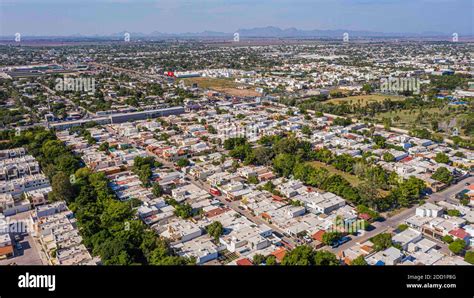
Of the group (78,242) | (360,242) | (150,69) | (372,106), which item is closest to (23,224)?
(78,242)

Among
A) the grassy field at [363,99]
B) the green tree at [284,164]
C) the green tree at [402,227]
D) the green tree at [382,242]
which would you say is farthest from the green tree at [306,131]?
the green tree at [382,242]

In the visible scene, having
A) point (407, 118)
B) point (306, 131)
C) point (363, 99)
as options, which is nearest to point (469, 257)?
point (306, 131)

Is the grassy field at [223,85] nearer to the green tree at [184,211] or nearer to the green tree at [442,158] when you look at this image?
the green tree at [442,158]

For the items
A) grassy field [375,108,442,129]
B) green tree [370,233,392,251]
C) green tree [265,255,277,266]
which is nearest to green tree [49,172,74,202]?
green tree [265,255,277,266]

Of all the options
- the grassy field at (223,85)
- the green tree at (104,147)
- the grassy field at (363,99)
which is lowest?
the green tree at (104,147)

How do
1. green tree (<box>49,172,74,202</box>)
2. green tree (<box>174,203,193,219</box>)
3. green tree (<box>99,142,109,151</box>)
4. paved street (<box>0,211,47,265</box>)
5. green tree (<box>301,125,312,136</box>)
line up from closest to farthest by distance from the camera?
paved street (<box>0,211,47,265</box>), green tree (<box>174,203,193,219</box>), green tree (<box>49,172,74,202</box>), green tree (<box>99,142,109,151</box>), green tree (<box>301,125,312,136</box>)

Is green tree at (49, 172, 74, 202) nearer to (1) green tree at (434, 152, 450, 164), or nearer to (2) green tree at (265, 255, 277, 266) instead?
(2) green tree at (265, 255, 277, 266)

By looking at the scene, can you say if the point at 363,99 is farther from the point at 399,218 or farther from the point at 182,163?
the point at 399,218
